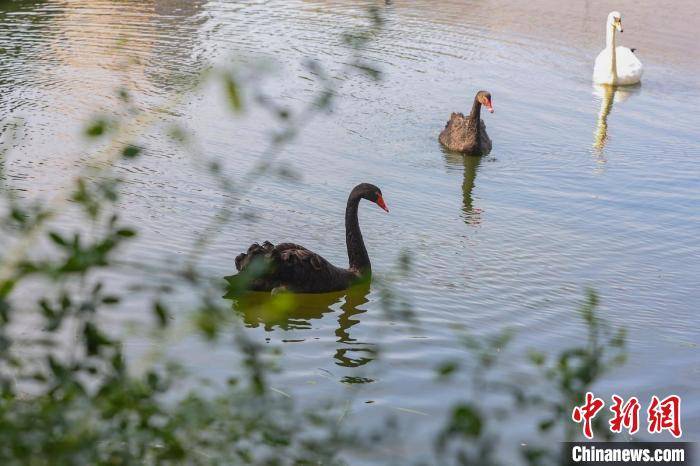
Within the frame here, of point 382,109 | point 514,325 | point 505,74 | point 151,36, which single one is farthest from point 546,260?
point 151,36

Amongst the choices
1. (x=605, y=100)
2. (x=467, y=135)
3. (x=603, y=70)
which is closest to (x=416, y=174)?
(x=467, y=135)

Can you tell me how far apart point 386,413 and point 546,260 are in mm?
3693

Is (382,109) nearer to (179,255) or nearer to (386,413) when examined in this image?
(179,255)

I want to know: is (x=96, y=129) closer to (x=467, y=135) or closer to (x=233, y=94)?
(x=233, y=94)

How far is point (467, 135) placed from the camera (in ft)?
43.2

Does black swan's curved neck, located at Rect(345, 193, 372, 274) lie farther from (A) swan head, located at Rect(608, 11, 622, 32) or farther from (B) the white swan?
(A) swan head, located at Rect(608, 11, 622, 32)


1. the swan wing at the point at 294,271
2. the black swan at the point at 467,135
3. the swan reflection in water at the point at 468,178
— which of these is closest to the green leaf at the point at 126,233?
the swan wing at the point at 294,271

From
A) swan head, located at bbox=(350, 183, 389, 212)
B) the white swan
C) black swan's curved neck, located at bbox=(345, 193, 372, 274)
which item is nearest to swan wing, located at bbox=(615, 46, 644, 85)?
the white swan

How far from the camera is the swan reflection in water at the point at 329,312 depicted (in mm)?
7266

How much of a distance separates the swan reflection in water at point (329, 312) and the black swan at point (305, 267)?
0.25ft

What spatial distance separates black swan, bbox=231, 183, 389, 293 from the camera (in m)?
8.27

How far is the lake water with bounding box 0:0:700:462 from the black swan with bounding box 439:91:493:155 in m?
0.27

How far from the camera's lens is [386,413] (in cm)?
625

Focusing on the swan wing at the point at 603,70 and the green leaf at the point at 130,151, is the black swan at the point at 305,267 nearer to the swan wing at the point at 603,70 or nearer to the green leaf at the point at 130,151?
the green leaf at the point at 130,151
